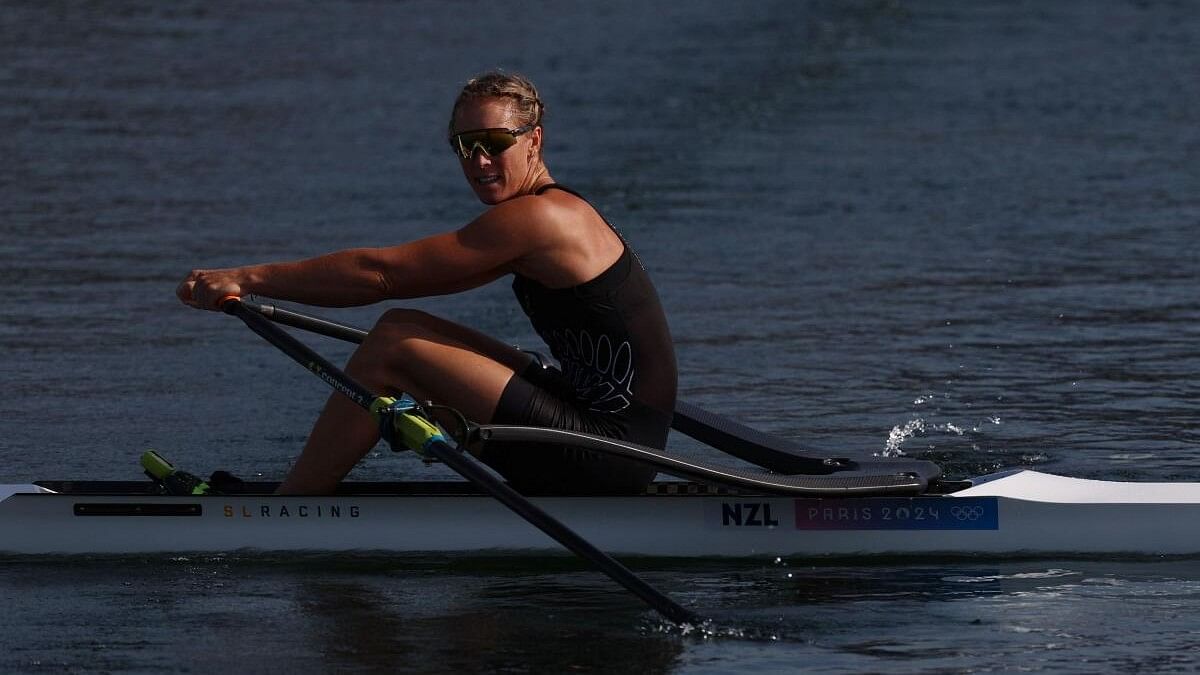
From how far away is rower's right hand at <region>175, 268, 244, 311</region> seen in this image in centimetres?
723

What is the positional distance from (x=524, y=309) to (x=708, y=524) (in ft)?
3.32

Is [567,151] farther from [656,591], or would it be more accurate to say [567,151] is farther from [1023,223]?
[656,591]

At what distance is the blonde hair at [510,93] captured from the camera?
6.96 metres

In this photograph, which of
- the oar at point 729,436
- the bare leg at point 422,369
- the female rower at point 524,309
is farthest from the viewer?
the oar at point 729,436

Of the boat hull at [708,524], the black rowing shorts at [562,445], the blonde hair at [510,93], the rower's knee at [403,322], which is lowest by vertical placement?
the boat hull at [708,524]

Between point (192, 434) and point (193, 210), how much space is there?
601 cm

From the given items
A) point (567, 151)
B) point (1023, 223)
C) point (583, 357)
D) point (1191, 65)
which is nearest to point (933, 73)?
point (1191, 65)

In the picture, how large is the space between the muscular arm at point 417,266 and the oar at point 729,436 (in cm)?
48

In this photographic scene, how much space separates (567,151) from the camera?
57.8 feet

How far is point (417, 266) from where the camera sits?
22.9 feet

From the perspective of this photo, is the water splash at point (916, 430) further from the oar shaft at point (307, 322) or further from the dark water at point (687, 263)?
the oar shaft at point (307, 322)

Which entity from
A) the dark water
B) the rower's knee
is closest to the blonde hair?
the rower's knee

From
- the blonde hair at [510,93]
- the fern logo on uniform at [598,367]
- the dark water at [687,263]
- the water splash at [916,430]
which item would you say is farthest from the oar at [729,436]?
the water splash at [916,430]

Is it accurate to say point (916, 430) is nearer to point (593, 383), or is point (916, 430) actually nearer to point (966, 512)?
point (966, 512)
